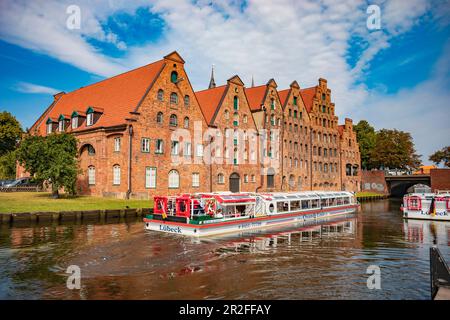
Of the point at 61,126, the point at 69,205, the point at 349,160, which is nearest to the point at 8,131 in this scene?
the point at 61,126

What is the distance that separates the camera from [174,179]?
1566 inches

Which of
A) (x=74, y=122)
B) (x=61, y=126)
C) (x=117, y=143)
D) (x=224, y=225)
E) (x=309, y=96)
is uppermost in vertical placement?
(x=309, y=96)

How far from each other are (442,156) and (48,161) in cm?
7757

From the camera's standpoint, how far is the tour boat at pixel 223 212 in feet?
75.6

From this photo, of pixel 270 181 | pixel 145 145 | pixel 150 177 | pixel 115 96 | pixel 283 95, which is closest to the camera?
pixel 145 145

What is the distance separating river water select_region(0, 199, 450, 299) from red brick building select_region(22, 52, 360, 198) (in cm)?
1238

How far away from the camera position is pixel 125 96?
130 ft

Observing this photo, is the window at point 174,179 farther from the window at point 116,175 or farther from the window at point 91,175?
the window at point 91,175

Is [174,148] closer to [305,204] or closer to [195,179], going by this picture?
[195,179]

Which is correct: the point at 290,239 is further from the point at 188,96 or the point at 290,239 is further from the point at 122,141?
the point at 188,96

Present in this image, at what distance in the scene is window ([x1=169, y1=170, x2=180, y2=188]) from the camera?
39.4m

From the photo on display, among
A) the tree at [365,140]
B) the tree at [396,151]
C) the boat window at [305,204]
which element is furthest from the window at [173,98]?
the tree at [365,140]

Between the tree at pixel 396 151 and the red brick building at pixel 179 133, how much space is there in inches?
963
